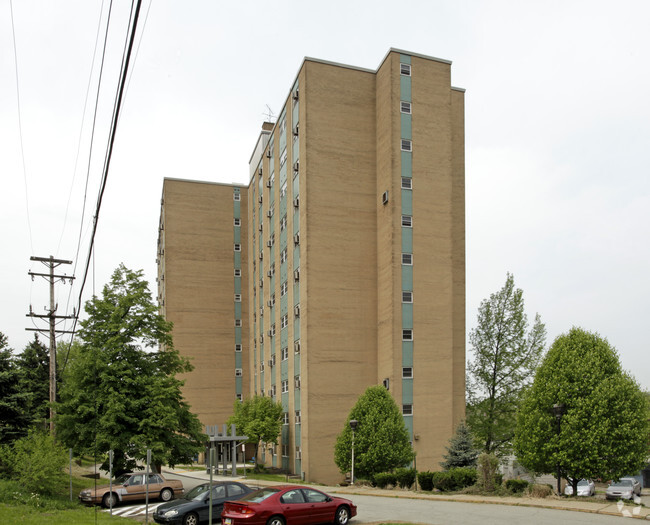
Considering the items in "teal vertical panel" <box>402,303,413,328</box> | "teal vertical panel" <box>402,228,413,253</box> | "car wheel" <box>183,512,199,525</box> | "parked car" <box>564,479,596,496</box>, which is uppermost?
"teal vertical panel" <box>402,228,413,253</box>

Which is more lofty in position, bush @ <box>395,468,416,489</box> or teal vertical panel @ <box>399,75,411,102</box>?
teal vertical panel @ <box>399,75,411,102</box>

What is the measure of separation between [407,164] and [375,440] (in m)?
19.7

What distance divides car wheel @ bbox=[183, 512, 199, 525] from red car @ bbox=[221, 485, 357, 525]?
2.05m

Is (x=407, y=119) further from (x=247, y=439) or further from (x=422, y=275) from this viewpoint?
(x=247, y=439)

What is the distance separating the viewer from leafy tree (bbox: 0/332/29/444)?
32344mm

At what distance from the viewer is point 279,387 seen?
168 ft

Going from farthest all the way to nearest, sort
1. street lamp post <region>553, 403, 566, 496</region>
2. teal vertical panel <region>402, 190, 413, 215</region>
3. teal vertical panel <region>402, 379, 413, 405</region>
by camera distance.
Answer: teal vertical panel <region>402, 190, 413, 215</region> → teal vertical panel <region>402, 379, 413, 405</region> → street lamp post <region>553, 403, 566, 496</region>

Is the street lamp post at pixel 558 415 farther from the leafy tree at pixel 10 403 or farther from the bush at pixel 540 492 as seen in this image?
the leafy tree at pixel 10 403

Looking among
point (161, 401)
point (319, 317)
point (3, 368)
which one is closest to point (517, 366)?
point (319, 317)

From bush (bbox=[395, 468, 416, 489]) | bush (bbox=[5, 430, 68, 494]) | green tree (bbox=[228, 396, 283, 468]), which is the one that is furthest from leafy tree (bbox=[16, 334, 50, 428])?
bush (bbox=[395, 468, 416, 489])

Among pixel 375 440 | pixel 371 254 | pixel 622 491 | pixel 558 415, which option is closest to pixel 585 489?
pixel 622 491

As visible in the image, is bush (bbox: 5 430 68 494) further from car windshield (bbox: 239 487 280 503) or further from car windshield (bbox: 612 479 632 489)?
car windshield (bbox: 612 479 632 489)

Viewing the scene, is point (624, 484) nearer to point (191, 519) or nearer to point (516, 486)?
point (516, 486)

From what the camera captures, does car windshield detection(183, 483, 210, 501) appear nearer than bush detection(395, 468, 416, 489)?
Yes
